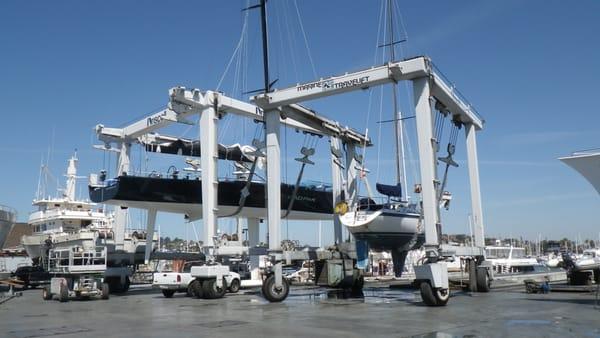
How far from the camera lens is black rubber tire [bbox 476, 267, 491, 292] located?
21.8 metres

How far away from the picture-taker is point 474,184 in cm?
2384

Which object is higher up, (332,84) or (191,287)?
(332,84)

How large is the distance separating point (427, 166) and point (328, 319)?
21.4 feet

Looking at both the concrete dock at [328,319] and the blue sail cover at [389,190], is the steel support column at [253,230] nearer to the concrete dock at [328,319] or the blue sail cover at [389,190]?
the blue sail cover at [389,190]

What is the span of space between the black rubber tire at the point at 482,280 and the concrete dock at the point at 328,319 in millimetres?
2513

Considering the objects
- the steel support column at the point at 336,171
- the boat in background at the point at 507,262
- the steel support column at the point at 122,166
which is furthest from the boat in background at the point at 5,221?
the boat in background at the point at 507,262

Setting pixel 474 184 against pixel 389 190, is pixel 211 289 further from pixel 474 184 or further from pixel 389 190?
pixel 474 184

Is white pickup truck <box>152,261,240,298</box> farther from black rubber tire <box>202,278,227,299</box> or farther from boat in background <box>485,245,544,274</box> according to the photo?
boat in background <box>485,245,544,274</box>

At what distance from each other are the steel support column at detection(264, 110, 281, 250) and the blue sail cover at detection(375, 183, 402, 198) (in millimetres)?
7287

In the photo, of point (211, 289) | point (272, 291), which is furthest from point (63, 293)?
point (272, 291)

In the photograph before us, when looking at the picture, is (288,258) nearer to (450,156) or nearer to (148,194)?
(450,156)

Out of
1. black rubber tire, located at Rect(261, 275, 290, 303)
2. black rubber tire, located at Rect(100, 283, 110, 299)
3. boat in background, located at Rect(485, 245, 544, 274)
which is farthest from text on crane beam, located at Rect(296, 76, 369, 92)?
boat in background, located at Rect(485, 245, 544, 274)

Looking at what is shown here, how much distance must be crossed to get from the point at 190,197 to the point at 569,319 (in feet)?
76.7

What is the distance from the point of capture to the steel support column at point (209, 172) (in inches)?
888
